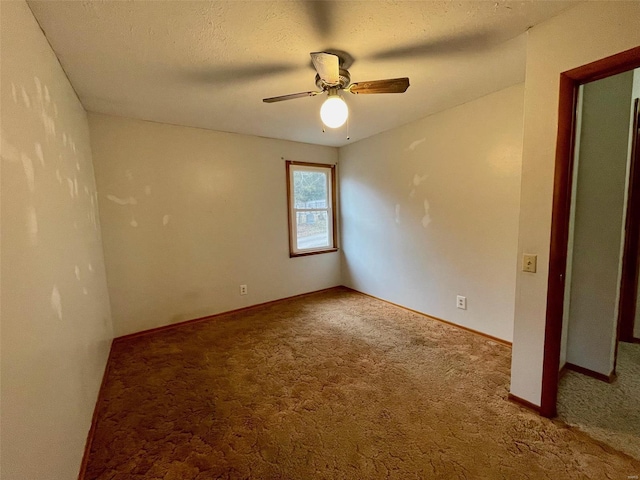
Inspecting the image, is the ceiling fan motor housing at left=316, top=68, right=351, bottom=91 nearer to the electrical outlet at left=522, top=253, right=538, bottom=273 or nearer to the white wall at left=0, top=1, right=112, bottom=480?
the white wall at left=0, top=1, right=112, bottom=480

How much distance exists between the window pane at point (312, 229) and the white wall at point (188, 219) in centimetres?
28

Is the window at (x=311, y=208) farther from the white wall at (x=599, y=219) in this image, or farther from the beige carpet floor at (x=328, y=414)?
the white wall at (x=599, y=219)

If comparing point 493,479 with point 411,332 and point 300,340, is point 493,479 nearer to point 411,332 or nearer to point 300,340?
point 411,332

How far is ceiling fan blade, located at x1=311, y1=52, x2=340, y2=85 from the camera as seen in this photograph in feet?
4.99

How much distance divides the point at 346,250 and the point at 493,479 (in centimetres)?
332

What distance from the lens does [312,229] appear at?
434cm

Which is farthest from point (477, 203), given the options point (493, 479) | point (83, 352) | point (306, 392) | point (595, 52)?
point (83, 352)

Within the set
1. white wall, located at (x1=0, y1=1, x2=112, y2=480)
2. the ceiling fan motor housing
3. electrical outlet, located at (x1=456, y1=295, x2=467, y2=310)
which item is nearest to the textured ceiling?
the ceiling fan motor housing

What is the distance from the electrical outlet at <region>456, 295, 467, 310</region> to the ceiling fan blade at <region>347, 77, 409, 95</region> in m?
2.21

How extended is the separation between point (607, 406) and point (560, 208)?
4.54 feet

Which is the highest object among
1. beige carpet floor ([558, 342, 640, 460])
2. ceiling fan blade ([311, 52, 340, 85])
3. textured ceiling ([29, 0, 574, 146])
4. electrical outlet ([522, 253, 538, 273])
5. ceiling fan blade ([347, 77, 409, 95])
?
textured ceiling ([29, 0, 574, 146])

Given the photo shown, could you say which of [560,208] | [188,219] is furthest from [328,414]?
[188,219]

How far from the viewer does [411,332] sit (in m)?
2.91

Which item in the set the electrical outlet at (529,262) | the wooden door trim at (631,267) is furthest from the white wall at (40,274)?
the wooden door trim at (631,267)
